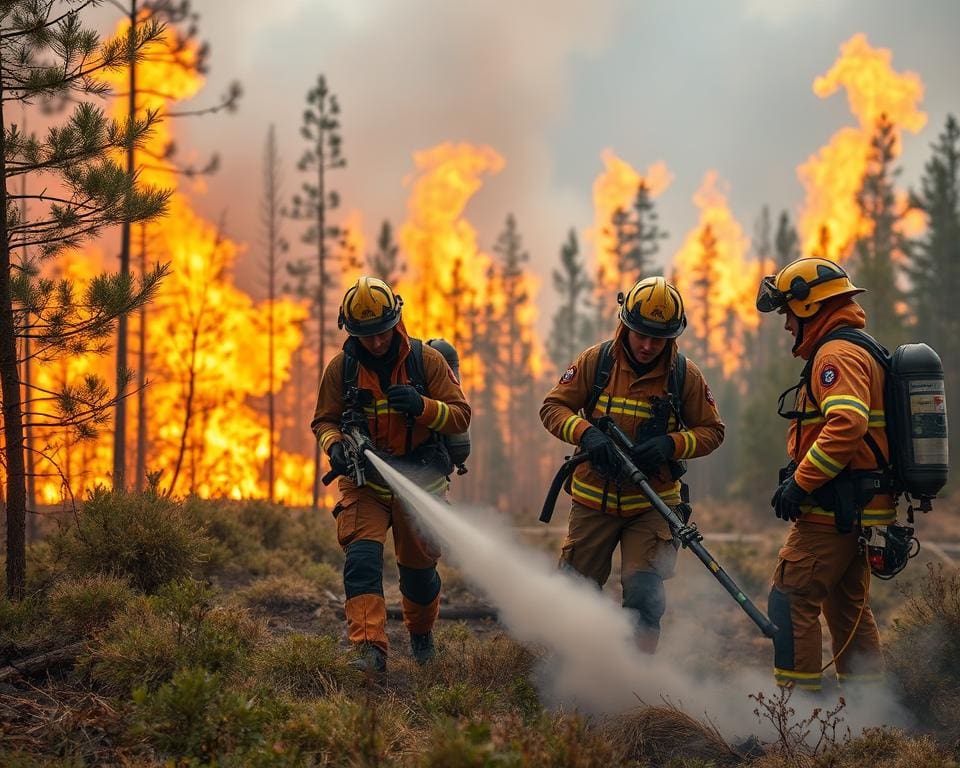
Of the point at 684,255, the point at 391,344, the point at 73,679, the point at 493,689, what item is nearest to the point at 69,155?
the point at 391,344

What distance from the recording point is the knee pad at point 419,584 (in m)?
5.91

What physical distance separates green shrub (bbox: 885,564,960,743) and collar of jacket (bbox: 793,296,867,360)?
2.38 metres

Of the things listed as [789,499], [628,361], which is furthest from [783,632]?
[628,361]

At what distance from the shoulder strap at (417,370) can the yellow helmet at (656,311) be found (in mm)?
1502

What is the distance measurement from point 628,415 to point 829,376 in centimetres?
132

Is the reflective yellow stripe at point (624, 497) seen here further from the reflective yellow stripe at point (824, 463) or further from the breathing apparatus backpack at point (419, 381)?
the reflective yellow stripe at point (824, 463)

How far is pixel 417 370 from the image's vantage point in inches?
231

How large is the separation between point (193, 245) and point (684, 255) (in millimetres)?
49087

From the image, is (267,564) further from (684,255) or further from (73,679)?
(684,255)

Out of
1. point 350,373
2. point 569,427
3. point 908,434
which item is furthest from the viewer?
point 350,373

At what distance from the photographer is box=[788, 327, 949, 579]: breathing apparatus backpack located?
4836 millimetres

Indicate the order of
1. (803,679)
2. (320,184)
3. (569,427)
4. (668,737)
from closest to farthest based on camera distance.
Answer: (668,737), (803,679), (569,427), (320,184)

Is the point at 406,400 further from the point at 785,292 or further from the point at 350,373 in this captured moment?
the point at 785,292

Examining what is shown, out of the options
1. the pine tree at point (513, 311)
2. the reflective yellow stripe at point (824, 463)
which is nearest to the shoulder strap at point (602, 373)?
the reflective yellow stripe at point (824, 463)
